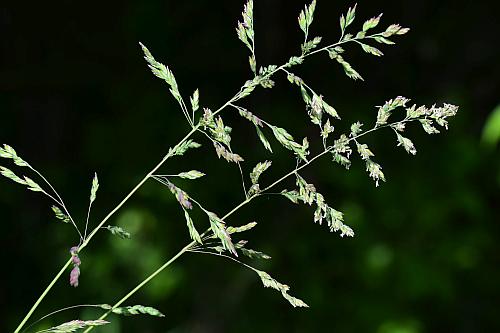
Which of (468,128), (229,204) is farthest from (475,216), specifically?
(229,204)

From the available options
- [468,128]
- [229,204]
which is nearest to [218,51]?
[229,204]

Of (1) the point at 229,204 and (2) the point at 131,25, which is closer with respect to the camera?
(2) the point at 131,25

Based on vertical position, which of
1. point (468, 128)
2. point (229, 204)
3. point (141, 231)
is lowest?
point (141, 231)

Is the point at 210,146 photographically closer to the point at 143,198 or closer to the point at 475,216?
the point at 143,198

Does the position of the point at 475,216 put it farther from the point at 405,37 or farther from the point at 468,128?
the point at 405,37

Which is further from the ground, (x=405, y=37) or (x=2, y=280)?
(x=405, y=37)

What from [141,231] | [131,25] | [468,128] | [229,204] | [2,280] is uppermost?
[468,128]
